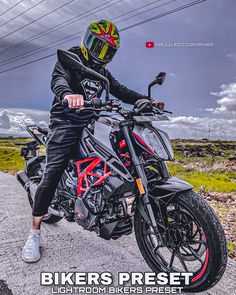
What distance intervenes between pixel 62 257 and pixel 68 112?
1.53m

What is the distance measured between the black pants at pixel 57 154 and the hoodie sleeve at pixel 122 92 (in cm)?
88

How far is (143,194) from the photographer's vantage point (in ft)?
8.06

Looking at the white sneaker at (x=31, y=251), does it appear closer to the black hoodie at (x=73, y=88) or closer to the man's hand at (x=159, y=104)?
the black hoodie at (x=73, y=88)

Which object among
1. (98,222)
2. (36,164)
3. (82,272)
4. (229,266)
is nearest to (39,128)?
(36,164)

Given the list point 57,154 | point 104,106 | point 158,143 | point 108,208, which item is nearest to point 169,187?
point 158,143

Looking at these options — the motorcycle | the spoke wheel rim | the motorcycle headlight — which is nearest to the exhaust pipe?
the motorcycle

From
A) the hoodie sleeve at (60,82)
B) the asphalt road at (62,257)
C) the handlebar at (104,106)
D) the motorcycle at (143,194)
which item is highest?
the hoodie sleeve at (60,82)

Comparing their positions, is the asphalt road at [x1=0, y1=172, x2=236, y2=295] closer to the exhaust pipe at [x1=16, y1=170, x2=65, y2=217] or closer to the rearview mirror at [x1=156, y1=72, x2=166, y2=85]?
→ the exhaust pipe at [x1=16, y1=170, x2=65, y2=217]

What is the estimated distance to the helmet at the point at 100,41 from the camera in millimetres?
2770

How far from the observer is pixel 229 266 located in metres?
2.99

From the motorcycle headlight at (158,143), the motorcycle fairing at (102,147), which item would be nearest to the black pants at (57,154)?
the motorcycle fairing at (102,147)

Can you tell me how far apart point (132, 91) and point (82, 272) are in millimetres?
2144

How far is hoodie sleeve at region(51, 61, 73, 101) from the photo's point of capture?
2.75 metres

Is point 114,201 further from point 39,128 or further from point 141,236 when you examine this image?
point 39,128
